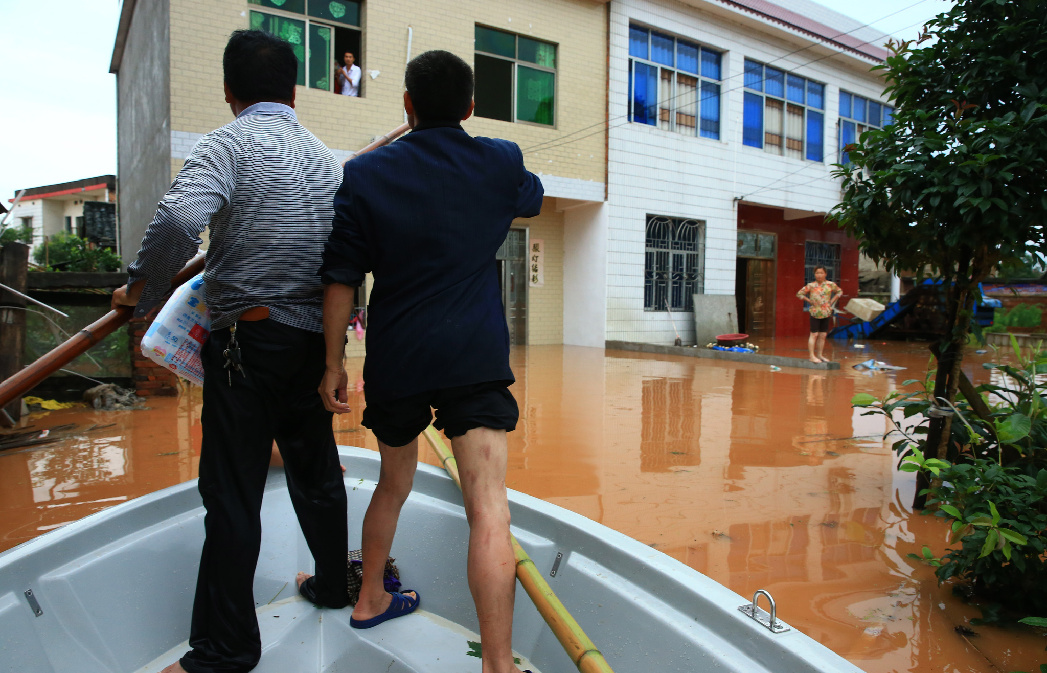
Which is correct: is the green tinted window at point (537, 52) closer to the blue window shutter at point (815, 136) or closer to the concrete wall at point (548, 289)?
the concrete wall at point (548, 289)

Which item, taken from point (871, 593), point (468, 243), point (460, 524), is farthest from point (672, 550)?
point (468, 243)

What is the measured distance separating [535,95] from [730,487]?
8938 millimetres

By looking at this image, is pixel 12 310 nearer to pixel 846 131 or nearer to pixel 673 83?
pixel 673 83

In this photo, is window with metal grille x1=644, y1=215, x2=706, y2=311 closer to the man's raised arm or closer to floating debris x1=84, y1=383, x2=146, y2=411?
floating debris x1=84, y1=383, x2=146, y2=411

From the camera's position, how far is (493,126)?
10.5 m

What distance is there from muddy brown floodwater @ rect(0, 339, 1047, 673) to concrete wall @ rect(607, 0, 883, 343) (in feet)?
17.4

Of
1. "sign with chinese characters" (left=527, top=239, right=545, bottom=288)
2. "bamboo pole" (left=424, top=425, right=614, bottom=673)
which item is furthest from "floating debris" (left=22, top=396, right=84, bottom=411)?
"sign with chinese characters" (left=527, top=239, right=545, bottom=288)

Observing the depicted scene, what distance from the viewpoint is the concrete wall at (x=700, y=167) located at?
39.0 ft

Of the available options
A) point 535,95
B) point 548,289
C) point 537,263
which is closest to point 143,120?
point 535,95

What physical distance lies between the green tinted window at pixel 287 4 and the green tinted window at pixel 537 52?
3527 mm

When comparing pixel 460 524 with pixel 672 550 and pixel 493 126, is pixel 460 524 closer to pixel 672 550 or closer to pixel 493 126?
pixel 672 550

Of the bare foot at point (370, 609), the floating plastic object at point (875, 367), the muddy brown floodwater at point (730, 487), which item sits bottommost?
the muddy brown floodwater at point (730, 487)

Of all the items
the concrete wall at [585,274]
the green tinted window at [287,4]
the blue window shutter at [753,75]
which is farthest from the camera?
the blue window shutter at [753,75]

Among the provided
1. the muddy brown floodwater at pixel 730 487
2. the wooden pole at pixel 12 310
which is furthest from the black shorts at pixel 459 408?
the wooden pole at pixel 12 310
